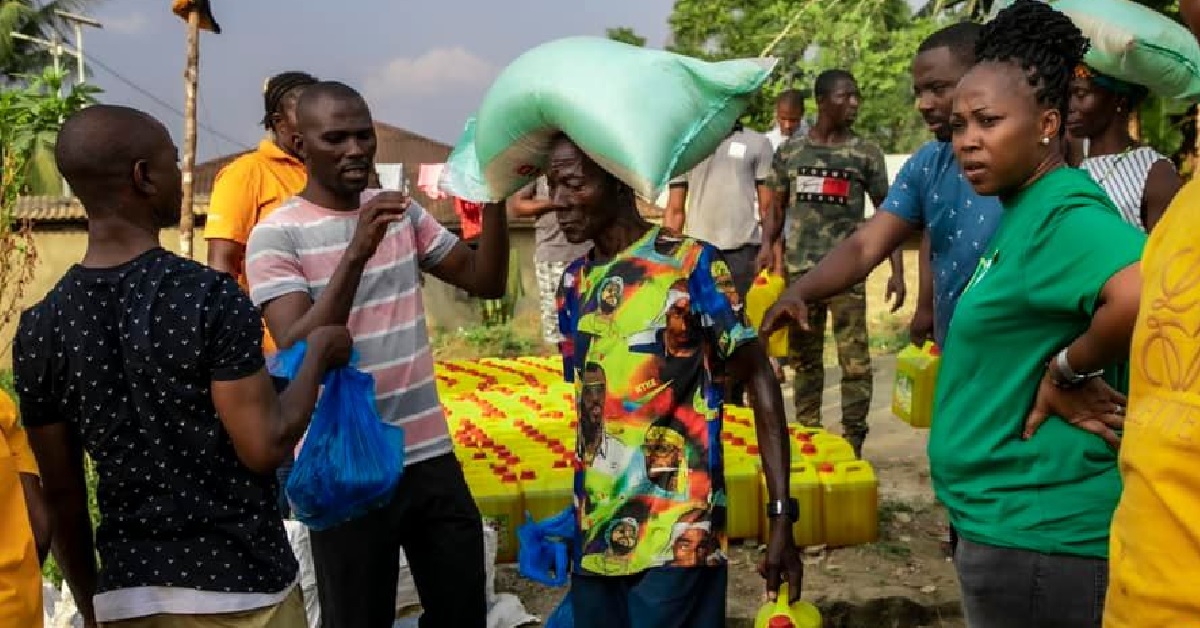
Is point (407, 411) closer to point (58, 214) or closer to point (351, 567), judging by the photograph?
point (351, 567)

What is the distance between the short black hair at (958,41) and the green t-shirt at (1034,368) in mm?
1273

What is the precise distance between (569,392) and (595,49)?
4.63m

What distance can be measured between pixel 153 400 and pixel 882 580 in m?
3.54

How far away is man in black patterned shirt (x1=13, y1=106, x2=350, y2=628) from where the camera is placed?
2.27 metres

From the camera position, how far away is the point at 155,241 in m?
2.38

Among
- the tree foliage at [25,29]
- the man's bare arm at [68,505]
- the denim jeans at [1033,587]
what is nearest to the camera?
the denim jeans at [1033,587]

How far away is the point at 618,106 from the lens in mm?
2623

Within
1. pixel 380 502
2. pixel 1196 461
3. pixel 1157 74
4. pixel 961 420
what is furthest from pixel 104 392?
pixel 1157 74

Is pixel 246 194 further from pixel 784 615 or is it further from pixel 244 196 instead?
pixel 784 615

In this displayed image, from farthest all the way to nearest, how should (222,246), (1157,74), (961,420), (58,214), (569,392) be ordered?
(58,214), (569,392), (222,246), (1157,74), (961,420)

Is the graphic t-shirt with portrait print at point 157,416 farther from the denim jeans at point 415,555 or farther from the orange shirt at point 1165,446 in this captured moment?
the orange shirt at point 1165,446

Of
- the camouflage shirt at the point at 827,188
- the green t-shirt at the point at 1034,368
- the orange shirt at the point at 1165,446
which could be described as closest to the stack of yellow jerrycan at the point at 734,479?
the camouflage shirt at the point at 827,188

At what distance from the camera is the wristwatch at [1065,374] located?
6.77 feet

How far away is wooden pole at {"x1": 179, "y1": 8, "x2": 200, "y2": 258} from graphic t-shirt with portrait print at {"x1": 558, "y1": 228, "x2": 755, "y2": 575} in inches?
207
